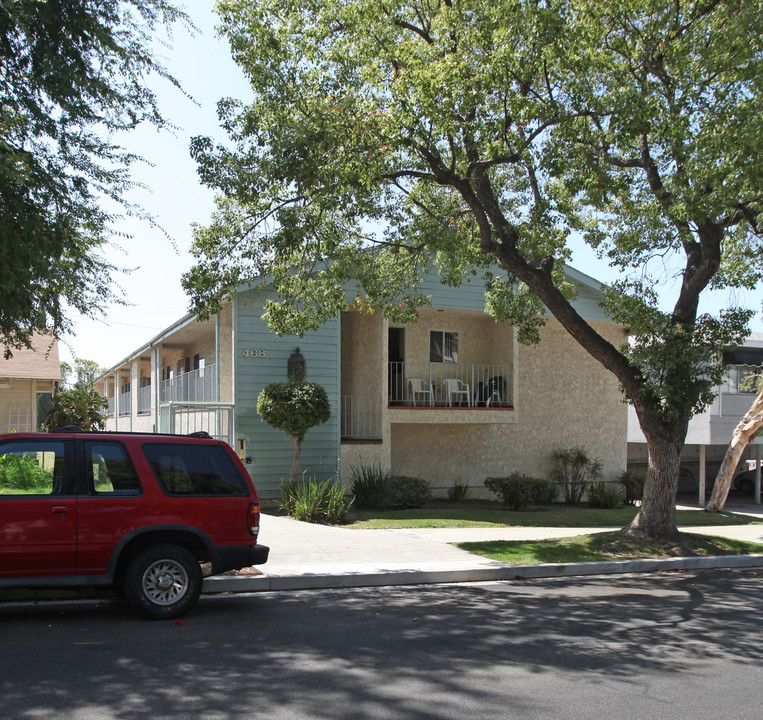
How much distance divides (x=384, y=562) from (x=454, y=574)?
3.37 ft

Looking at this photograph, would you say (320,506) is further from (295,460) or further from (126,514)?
(126,514)

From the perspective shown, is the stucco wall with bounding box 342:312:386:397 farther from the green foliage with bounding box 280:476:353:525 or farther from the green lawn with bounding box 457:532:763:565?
the green lawn with bounding box 457:532:763:565

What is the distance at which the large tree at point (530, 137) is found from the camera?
1048cm

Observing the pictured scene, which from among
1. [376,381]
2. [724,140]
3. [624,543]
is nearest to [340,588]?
[624,543]

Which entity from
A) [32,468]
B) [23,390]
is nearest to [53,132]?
[32,468]

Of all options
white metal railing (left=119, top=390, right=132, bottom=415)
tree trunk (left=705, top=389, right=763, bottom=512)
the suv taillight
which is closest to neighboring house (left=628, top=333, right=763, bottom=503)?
tree trunk (left=705, top=389, right=763, bottom=512)

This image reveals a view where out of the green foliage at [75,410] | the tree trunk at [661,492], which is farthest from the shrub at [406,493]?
the green foliage at [75,410]

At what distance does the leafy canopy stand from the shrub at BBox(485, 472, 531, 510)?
252 inches

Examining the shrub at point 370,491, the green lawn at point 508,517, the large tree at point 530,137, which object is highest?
the large tree at point 530,137

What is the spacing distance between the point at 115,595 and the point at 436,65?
7676mm

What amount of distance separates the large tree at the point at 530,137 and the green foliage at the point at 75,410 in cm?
754

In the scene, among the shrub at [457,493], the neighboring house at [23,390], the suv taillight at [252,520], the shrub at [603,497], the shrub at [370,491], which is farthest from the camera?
the neighboring house at [23,390]

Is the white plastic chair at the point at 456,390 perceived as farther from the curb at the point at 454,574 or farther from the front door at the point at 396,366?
the curb at the point at 454,574

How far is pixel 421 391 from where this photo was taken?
1902 cm
